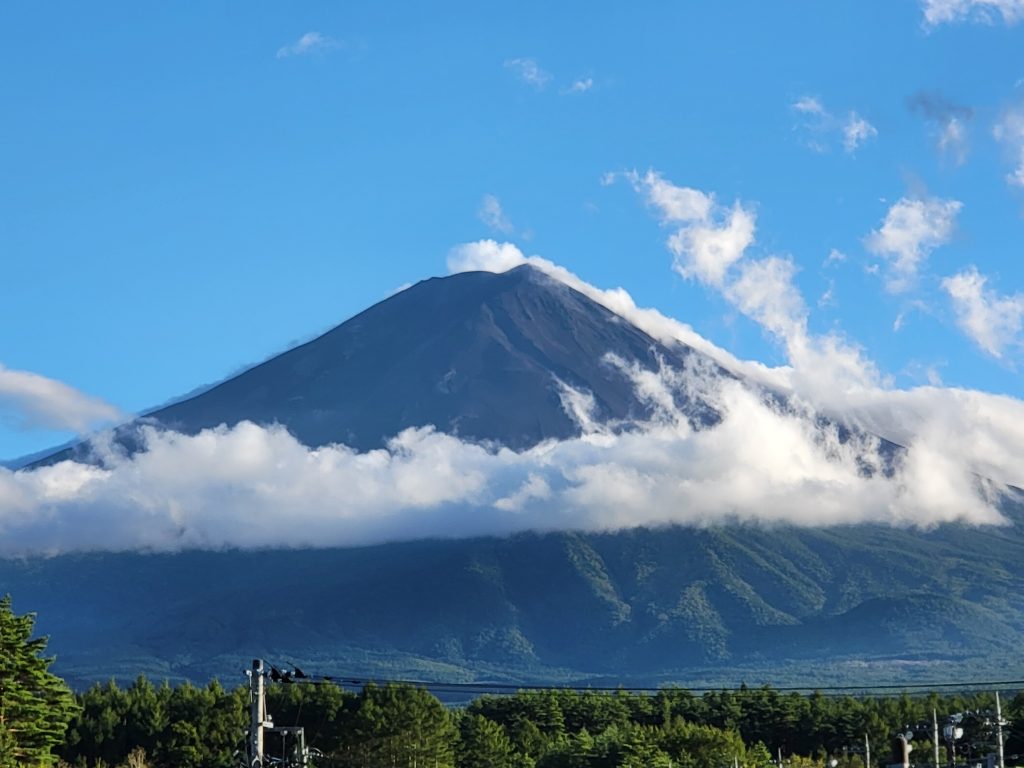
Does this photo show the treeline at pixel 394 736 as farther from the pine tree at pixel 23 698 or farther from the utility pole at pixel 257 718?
the utility pole at pixel 257 718

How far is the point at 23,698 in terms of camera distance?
186 feet

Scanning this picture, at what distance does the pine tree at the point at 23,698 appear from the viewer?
2205 inches

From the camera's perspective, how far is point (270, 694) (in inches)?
4112

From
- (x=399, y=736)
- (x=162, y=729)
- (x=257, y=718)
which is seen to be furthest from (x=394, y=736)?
(x=257, y=718)

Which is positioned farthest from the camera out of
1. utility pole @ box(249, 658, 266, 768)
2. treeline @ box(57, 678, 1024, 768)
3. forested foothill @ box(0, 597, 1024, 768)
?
treeline @ box(57, 678, 1024, 768)

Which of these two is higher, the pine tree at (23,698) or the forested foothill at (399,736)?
the pine tree at (23,698)

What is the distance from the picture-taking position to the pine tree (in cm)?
5600

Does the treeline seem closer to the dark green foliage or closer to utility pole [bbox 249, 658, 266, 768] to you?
the dark green foliage

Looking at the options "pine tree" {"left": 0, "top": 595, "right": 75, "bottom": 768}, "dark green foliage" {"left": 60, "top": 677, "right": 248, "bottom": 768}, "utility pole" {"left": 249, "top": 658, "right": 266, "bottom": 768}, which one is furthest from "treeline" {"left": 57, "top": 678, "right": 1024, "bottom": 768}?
"utility pole" {"left": 249, "top": 658, "right": 266, "bottom": 768}

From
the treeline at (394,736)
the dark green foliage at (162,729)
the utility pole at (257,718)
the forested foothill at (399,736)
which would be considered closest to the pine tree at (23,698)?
the utility pole at (257,718)

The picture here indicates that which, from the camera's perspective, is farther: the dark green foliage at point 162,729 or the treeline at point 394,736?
the treeline at point 394,736

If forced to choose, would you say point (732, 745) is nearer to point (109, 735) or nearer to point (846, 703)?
point (846, 703)

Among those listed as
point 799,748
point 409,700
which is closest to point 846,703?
point 799,748

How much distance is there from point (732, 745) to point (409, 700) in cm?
1909
